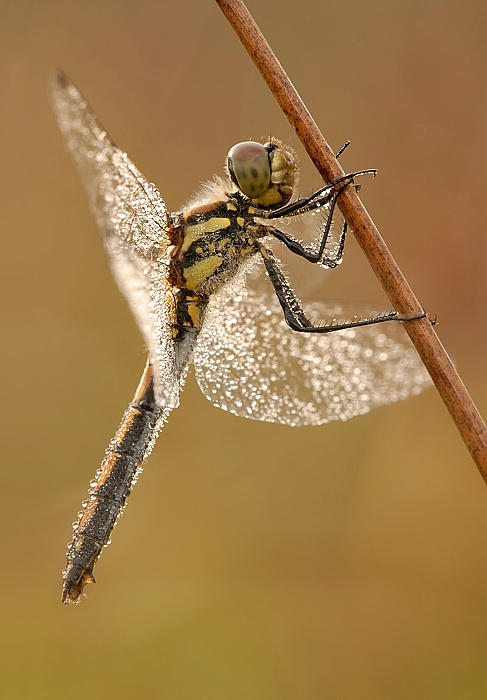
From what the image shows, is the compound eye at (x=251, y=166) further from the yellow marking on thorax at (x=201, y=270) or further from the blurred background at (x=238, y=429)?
the blurred background at (x=238, y=429)

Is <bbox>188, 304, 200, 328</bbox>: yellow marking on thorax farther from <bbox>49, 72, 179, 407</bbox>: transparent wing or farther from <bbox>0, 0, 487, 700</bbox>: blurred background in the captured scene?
<bbox>0, 0, 487, 700</bbox>: blurred background

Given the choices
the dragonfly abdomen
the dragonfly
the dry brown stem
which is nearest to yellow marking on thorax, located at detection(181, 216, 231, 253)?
the dragonfly

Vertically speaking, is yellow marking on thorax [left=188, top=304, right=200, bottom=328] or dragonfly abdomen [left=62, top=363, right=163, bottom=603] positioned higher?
yellow marking on thorax [left=188, top=304, right=200, bottom=328]

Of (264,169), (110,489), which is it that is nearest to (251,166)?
(264,169)

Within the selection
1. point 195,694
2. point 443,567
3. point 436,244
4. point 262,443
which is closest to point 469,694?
point 443,567

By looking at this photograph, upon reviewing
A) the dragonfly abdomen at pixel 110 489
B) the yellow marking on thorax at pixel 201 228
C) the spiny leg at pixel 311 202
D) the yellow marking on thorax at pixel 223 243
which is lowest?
the dragonfly abdomen at pixel 110 489

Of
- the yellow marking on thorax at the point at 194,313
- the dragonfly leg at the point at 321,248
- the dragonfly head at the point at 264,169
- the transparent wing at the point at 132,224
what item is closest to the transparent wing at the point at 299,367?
the yellow marking on thorax at the point at 194,313
